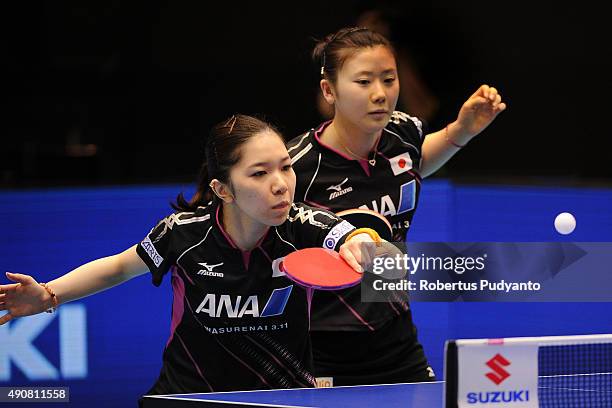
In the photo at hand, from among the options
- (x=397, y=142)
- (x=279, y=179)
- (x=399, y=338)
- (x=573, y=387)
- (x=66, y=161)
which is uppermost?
(x=66, y=161)

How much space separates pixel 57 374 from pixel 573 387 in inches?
109

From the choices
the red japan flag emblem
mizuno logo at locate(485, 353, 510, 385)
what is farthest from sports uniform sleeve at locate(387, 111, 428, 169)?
mizuno logo at locate(485, 353, 510, 385)

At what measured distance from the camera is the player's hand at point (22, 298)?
3570 millimetres

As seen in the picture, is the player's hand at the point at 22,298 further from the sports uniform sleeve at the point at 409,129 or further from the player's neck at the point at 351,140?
the sports uniform sleeve at the point at 409,129

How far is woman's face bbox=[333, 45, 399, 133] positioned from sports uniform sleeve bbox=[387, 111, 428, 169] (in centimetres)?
24

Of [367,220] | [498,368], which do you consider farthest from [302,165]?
[498,368]

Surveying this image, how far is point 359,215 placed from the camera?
13.5ft

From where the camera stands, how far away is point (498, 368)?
2.96m

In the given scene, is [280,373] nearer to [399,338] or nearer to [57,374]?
[399,338]

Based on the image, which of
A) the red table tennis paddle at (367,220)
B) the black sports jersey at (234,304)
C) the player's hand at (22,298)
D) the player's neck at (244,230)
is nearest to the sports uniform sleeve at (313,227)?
the black sports jersey at (234,304)

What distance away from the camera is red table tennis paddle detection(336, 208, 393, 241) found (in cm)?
409

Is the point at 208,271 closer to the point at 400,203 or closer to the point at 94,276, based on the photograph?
the point at 94,276

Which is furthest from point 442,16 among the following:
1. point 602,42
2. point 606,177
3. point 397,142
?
point 397,142

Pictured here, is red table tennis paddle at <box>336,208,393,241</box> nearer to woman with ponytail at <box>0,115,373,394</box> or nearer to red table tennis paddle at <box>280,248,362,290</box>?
woman with ponytail at <box>0,115,373,394</box>
